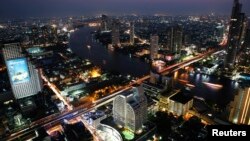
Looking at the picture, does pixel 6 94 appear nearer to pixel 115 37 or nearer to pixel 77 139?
pixel 77 139

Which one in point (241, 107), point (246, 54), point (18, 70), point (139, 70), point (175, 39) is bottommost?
point (139, 70)

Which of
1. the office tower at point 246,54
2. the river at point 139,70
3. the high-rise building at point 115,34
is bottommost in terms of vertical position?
the river at point 139,70

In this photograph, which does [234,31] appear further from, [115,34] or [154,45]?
[115,34]

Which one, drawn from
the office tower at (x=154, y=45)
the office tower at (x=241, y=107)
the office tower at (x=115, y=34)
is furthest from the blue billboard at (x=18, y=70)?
the office tower at (x=115, y=34)

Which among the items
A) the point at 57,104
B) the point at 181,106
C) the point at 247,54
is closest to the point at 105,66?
the point at 57,104

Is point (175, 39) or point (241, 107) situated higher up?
point (175, 39)

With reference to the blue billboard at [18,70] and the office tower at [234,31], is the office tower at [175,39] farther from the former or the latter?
the blue billboard at [18,70]

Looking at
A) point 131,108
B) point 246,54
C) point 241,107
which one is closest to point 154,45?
point 246,54
